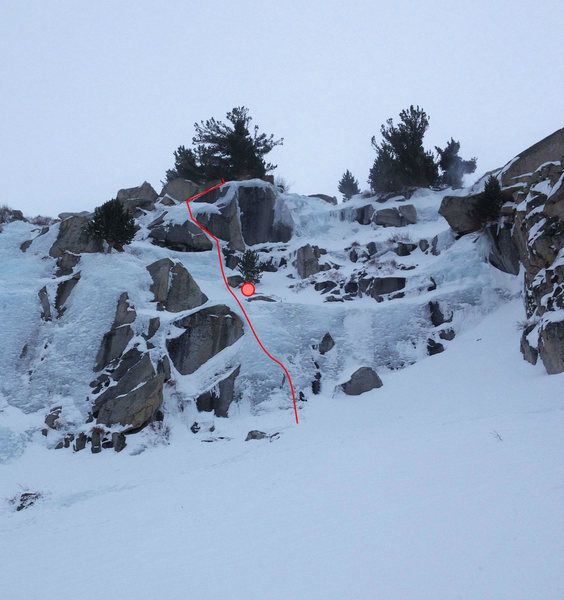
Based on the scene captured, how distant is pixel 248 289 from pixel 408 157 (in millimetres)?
16532

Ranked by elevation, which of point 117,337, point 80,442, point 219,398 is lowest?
point 80,442

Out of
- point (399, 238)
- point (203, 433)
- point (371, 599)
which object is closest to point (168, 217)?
point (399, 238)

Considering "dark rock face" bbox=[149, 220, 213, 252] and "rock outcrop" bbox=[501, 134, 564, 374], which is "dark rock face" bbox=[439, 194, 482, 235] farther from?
"dark rock face" bbox=[149, 220, 213, 252]

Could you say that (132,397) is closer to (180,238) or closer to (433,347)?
(433,347)

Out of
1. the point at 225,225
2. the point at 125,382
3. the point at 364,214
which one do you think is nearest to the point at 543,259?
the point at 125,382

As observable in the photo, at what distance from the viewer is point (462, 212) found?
56.1 ft

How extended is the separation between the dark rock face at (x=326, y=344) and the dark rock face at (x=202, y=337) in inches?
115

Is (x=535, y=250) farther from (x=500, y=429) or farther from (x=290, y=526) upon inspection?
(x=290, y=526)

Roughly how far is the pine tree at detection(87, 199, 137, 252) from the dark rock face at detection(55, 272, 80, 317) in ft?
7.24

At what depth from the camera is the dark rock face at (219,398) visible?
12547 millimetres

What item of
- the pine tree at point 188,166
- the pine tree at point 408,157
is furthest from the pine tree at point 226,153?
the pine tree at point 408,157

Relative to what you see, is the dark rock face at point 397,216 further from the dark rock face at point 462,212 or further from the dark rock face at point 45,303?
the dark rock face at point 45,303

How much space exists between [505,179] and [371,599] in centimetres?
1810

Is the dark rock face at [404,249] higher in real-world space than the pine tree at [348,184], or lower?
lower
